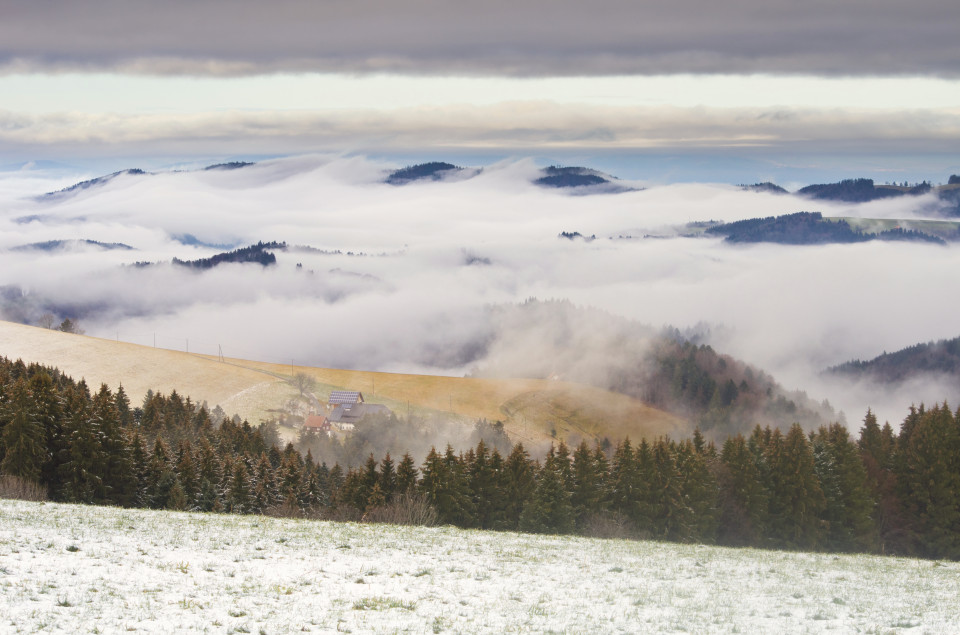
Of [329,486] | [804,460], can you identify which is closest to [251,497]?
[329,486]

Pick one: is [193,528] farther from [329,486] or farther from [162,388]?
[162,388]

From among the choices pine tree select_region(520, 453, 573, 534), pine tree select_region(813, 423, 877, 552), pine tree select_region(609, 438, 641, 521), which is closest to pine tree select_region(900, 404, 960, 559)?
pine tree select_region(813, 423, 877, 552)

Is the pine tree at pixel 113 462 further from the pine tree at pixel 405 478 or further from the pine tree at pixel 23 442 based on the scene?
the pine tree at pixel 405 478

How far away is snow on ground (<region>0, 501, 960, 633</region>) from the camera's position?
2114cm

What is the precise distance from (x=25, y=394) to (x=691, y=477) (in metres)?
58.5

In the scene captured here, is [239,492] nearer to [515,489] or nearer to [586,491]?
[515,489]

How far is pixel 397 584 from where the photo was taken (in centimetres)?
2614

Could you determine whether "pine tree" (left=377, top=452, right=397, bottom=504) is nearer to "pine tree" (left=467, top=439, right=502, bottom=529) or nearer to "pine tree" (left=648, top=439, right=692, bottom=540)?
"pine tree" (left=467, top=439, right=502, bottom=529)

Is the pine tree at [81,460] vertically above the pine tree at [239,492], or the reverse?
the pine tree at [81,460]

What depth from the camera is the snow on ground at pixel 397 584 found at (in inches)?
832

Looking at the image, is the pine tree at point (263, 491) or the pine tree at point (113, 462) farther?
the pine tree at point (263, 491)

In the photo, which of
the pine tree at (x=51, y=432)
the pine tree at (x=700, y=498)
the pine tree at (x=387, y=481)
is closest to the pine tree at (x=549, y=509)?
the pine tree at (x=700, y=498)

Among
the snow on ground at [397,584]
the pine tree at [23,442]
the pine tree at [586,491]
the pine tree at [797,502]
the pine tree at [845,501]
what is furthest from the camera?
the pine tree at [845,501]

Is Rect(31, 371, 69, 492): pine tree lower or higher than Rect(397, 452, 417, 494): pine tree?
higher
